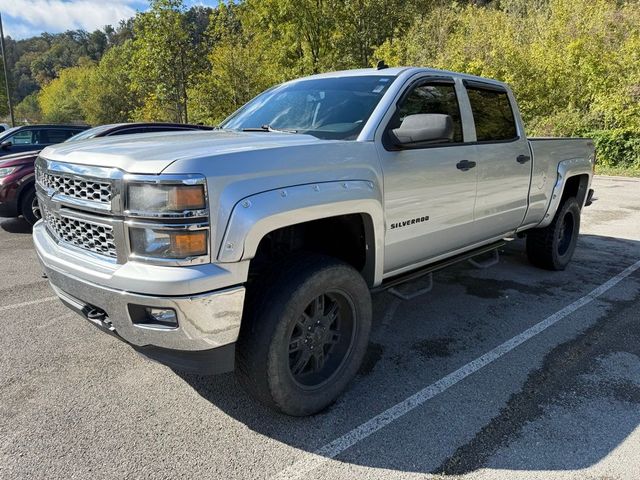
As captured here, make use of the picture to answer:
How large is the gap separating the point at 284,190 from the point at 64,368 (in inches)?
82.2

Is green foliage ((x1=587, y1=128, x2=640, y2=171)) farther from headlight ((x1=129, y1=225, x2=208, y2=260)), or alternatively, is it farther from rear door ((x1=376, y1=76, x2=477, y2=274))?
headlight ((x1=129, y1=225, x2=208, y2=260))

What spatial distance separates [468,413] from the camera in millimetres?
2742

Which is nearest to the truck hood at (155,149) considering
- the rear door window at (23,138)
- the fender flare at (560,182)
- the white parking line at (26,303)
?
the white parking line at (26,303)

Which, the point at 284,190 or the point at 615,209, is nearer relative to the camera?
the point at 284,190

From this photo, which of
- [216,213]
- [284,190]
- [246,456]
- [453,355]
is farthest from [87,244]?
[453,355]

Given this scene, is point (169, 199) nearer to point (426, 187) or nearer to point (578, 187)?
point (426, 187)

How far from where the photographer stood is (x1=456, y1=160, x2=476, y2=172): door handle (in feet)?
11.6

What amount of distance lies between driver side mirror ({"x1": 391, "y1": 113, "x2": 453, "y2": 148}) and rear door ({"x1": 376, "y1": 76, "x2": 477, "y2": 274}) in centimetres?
9

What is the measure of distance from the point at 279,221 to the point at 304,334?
29.8 inches

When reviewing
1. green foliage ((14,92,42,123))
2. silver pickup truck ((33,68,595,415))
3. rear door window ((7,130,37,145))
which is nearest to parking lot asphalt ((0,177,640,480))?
silver pickup truck ((33,68,595,415))

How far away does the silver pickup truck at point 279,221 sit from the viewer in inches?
84.0

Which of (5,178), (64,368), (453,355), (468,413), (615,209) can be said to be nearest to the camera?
(468,413)

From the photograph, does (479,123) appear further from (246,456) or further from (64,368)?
(64,368)

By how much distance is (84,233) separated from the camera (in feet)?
8.09
